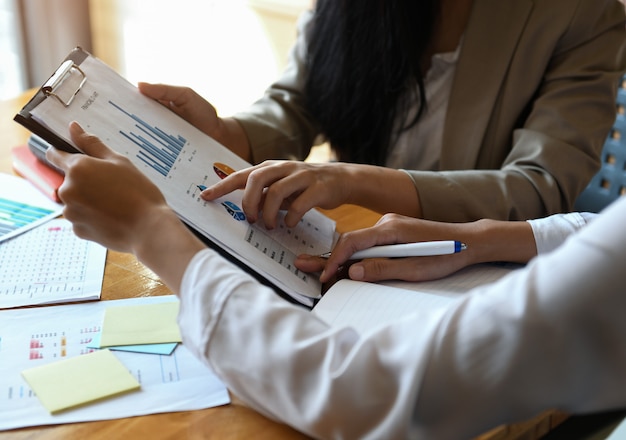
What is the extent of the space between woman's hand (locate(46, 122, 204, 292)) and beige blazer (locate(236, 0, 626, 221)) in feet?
A: 1.69

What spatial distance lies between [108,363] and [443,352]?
0.35 meters

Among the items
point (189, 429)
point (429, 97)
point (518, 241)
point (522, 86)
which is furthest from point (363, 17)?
point (189, 429)

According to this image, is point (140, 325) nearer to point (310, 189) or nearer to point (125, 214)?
point (125, 214)

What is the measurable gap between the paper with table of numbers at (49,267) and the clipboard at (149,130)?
157 millimetres

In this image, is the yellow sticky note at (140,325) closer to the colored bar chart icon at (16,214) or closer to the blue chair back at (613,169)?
the colored bar chart icon at (16,214)

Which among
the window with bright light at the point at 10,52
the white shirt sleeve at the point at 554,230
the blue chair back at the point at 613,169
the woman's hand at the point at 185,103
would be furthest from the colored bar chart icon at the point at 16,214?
the window with bright light at the point at 10,52

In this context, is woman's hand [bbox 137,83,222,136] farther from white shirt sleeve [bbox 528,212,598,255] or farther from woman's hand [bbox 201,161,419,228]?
white shirt sleeve [bbox 528,212,598,255]

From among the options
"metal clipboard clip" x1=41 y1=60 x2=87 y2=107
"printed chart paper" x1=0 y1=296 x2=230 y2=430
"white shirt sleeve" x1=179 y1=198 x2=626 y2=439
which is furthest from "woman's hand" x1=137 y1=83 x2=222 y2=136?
"white shirt sleeve" x1=179 y1=198 x2=626 y2=439

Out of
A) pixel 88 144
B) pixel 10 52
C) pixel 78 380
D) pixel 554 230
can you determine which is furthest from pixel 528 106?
pixel 10 52

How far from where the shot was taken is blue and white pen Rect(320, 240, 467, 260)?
0.82 meters

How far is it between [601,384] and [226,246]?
42 cm

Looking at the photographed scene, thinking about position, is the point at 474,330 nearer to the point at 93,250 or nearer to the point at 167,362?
the point at 167,362

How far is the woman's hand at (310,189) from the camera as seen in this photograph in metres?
0.87

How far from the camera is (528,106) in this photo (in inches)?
A: 50.3
